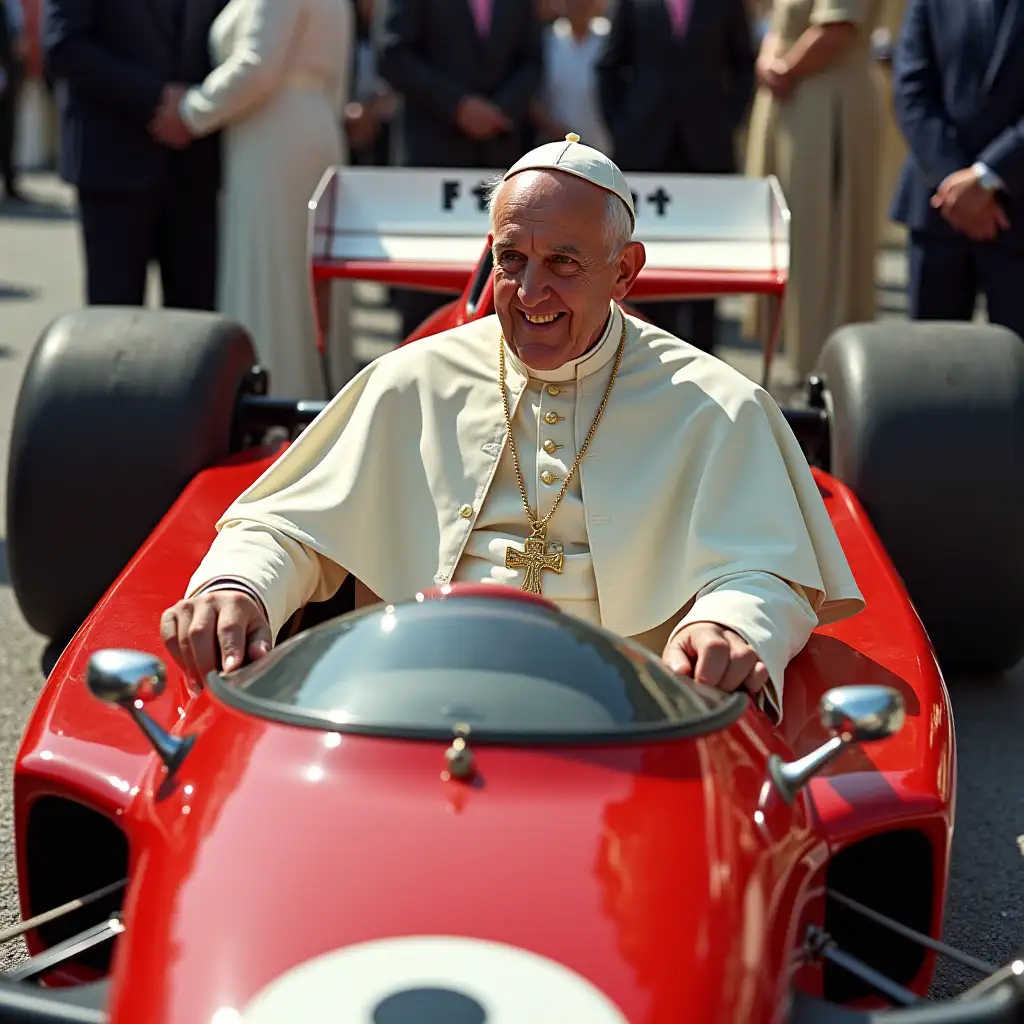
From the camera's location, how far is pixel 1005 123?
543cm

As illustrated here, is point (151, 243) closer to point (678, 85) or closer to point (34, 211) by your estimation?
point (678, 85)

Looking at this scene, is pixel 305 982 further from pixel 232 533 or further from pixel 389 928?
pixel 232 533

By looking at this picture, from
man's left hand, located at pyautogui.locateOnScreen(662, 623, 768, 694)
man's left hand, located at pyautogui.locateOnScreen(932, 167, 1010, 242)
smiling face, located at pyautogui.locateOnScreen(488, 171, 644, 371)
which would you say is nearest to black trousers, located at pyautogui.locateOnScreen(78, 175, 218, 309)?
man's left hand, located at pyautogui.locateOnScreen(932, 167, 1010, 242)

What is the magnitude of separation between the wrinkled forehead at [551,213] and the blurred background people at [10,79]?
13.0 m

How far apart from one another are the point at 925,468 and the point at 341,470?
4.91 ft

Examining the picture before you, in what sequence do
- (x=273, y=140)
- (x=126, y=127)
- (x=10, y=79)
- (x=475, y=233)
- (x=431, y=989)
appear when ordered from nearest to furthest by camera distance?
(x=431, y=989)
(x=475, y=233)
(x=126, y=127)
(x=273, y=140)
(x=10, y=79)

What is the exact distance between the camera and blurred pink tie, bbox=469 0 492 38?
7375mm

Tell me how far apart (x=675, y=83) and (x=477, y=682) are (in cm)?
586

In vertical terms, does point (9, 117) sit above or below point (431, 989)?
below

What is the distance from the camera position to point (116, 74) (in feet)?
20.4

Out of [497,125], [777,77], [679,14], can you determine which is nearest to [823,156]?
[777,77]

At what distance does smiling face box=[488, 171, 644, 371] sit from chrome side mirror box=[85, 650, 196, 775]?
1122 millimetres

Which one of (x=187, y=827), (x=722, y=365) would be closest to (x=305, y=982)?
(x=187, y=827)

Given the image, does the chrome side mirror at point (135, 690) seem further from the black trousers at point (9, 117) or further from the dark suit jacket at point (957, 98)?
the black trousers at point (9, 117)
